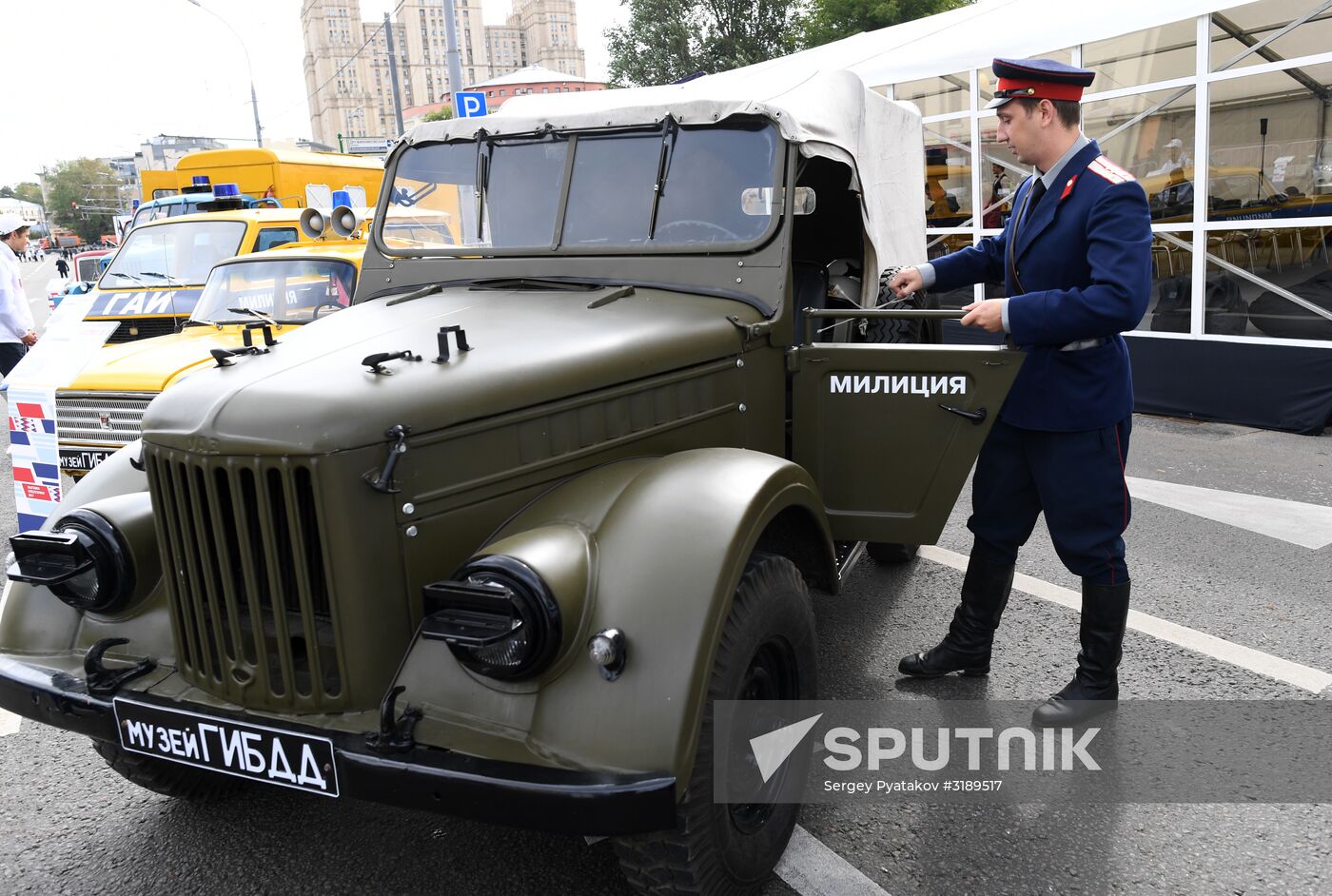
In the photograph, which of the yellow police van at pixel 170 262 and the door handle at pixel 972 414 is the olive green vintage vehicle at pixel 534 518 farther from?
the yellow police van at pixel 170 262

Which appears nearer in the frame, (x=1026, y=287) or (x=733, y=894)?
(x=733, y=894)

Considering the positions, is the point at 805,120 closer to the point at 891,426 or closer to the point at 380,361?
the point at 891,426

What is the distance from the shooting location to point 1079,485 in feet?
10.3

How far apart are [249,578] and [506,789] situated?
773 millimetres

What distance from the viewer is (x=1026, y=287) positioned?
325 cm

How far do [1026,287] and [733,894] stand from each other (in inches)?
82.1

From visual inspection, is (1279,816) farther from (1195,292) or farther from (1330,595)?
(1195,292)

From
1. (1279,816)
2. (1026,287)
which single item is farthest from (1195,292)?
(1279,816)

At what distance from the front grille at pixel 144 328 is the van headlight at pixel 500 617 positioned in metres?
7.44

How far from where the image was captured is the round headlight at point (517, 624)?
1995 mm

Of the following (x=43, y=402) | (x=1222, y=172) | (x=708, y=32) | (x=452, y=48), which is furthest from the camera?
(x=708, y=32)

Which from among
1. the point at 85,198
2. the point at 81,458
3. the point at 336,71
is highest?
the point at 336,71

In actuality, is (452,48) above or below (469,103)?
above

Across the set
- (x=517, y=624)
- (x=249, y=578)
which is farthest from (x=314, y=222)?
(x=517, y=624)
